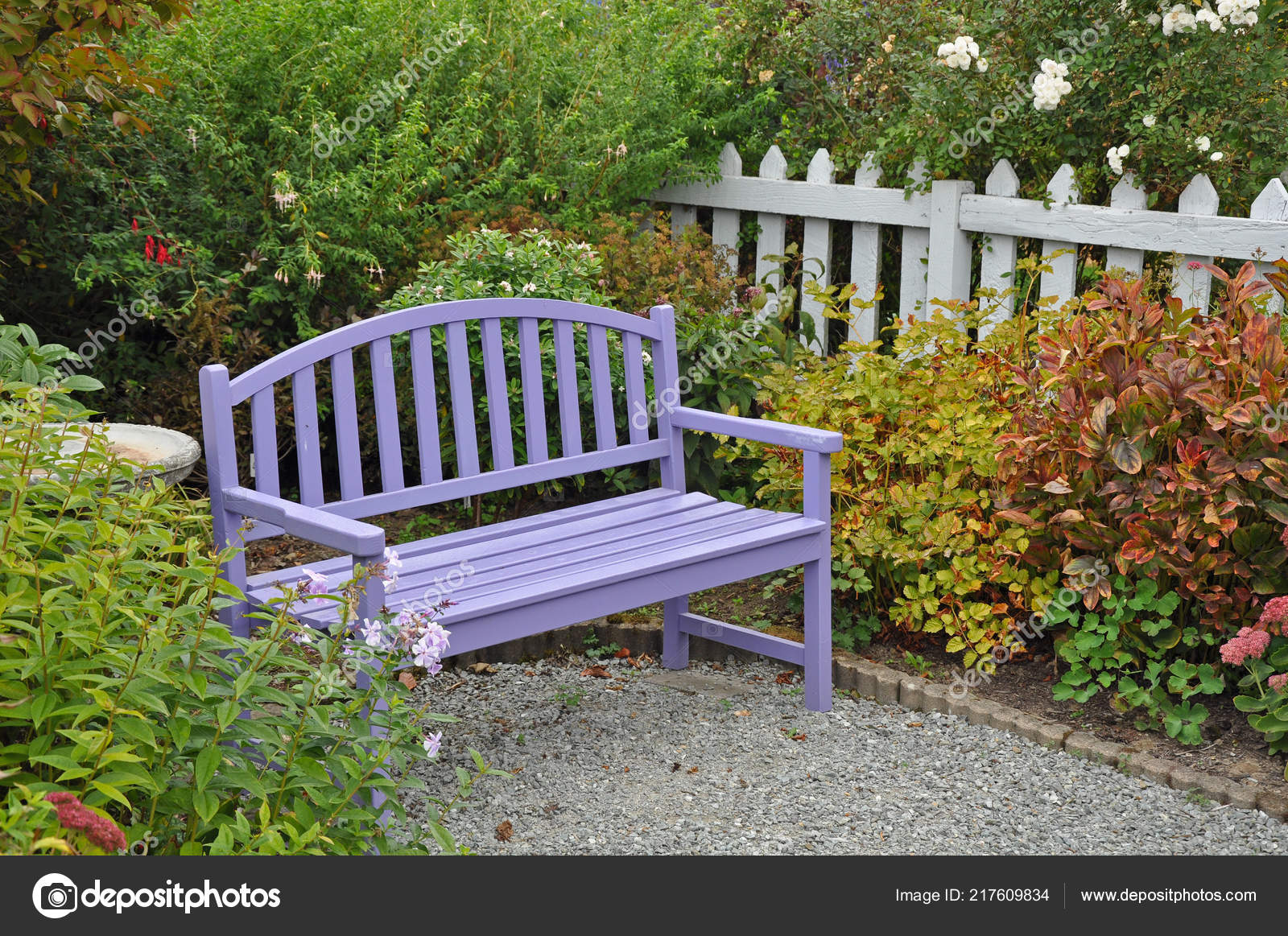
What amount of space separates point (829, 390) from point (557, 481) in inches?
45.2

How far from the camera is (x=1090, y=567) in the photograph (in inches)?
137

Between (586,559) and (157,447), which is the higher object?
(157,447)

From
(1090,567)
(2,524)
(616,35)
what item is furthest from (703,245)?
(2,524)

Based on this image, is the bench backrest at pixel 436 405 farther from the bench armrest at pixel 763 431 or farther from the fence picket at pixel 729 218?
the fence picket at pixel 729 218

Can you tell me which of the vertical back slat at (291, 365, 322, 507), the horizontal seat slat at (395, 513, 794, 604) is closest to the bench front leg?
the horizontal seat slat at (395, 513, 794, 604)

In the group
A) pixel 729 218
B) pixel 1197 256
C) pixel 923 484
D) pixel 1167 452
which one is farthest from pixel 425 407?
pixel 729 218

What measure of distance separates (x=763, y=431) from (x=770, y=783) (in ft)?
3.28

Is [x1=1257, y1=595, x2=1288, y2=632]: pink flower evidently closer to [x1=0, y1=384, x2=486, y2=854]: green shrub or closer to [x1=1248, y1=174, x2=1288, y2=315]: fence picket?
[x1=1248, y1=174, x2=1288, y2=315]: fence picket

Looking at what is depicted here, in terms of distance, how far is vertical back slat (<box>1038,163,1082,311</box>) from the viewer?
4.66 m

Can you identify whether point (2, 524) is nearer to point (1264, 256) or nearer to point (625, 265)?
point (625, 265)

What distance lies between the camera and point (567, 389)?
3729 millimetres

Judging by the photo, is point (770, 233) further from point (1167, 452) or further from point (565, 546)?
point (565, 546)

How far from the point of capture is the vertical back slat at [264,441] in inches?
120

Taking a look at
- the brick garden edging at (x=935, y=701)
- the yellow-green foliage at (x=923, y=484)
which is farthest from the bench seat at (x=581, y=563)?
the yellow-green foliage at (x=923, y=484)
